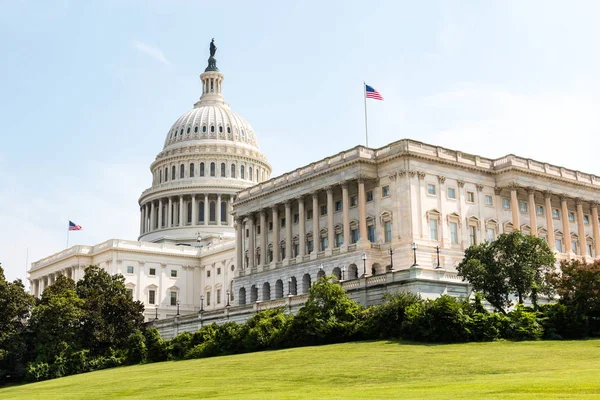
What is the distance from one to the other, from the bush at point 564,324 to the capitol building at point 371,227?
10043 mm

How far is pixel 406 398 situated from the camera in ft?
95.6

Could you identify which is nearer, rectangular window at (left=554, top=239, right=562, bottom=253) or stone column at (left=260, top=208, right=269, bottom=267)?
rectangular window at (left=554, top=239, right=562, bottom=253)

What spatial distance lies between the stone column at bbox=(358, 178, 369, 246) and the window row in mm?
71361

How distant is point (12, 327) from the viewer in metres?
80.2

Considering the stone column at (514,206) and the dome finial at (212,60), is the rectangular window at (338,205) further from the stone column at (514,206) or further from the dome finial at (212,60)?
the dome finial at (212,60)

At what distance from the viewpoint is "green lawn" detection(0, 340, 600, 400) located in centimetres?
3117

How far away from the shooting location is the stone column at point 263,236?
110250 mm

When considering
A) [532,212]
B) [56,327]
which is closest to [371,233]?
[532,212]

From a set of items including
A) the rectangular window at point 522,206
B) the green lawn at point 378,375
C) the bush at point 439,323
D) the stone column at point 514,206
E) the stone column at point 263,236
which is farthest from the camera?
the stone column at point 263,236

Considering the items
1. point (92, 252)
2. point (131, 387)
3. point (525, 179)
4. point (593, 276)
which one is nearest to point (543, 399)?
point (131, 387)

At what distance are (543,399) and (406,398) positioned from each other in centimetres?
498

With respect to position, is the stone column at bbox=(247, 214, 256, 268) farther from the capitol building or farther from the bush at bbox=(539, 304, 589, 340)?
the bush at bbox=(539, 304, 589, 340)

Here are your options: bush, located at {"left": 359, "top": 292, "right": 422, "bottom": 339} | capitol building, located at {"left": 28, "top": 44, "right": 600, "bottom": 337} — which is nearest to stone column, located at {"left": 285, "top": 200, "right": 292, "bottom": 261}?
capitol building, located at {"left": 28, "top": 44, "right": 600, "bottom": 337}

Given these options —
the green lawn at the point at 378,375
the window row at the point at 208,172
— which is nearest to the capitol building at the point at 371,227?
the green lawn at the point at 378,375
